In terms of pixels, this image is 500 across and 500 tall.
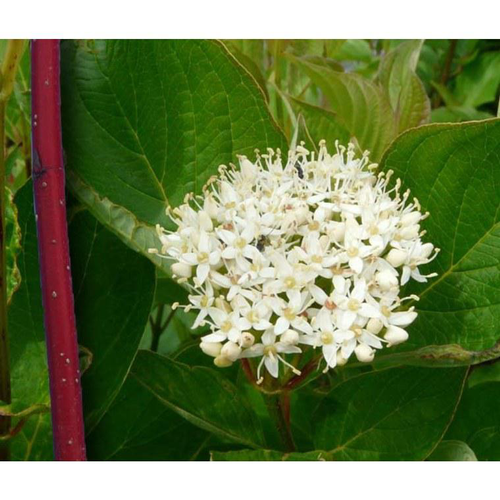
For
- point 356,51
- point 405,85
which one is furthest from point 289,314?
point 356,51

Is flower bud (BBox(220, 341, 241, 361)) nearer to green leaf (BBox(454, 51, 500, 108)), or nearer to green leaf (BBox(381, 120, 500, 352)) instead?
green leaf (BBox(381, 120, 500, 352))

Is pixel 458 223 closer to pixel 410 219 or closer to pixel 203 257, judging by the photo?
pixel 410 219

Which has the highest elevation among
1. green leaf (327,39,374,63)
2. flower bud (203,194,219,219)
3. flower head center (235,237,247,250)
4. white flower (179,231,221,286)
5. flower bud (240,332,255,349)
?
green leaf (327,39,374,63)

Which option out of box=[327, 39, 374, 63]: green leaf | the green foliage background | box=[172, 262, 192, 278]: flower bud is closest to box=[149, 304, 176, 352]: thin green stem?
the green foliage background

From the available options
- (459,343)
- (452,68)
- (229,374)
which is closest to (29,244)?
(229,374)

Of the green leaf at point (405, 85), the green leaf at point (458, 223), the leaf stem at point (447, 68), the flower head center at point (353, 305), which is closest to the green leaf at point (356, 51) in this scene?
the leaf stem at point (447, 68)

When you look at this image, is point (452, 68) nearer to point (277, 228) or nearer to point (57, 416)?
point (277, 228)

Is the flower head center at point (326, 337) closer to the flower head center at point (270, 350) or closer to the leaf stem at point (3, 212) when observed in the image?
the flower head center at point (270, 350)
